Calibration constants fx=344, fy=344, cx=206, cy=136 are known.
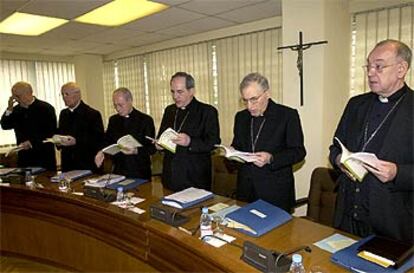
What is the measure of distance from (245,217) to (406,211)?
726 millimetres

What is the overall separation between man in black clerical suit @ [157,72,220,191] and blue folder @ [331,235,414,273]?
49.3 inches

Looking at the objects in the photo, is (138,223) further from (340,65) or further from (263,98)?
(340,65)

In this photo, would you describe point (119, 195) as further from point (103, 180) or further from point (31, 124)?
point (31, 124)

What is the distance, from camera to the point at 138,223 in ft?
6.15

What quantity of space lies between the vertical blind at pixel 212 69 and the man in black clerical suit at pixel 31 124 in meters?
2.30

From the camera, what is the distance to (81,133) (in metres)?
3.26

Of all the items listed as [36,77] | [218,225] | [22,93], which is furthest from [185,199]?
[36,77]

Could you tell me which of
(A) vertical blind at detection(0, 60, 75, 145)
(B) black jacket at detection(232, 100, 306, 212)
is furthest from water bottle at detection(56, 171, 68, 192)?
(A) vertical blind at detection(0, 60, 75, 145)

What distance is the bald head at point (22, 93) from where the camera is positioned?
3.54 m

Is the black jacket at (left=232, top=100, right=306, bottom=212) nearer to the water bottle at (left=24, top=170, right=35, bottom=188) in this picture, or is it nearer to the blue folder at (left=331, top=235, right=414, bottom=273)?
the blue folder at (left=331, top=235, right=414, bottom=273)

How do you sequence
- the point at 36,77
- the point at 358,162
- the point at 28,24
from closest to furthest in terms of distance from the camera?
the point at 358,162
the point at 28,24
the point at 36,77

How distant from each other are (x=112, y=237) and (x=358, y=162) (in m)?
1.48

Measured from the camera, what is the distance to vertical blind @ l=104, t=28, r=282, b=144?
435 centimetres

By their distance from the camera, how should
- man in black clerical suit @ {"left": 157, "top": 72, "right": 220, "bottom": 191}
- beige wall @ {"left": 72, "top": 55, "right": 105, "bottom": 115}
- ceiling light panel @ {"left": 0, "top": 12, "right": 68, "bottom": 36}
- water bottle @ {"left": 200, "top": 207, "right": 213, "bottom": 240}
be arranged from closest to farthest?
water bottle @ {"left": 200, "top": 207, "right": 213, "bottom": 240}
man in black clerical suit @ {"left": 157, "top": 72, "right": 220, "bottom": 191}
ceiling light panel @ {"left": 0, "top": 12, "right": 68, "bottom": 36}
beige wall @ {"left": 72, "top": 55, "right": 105, "bottom": 115}
